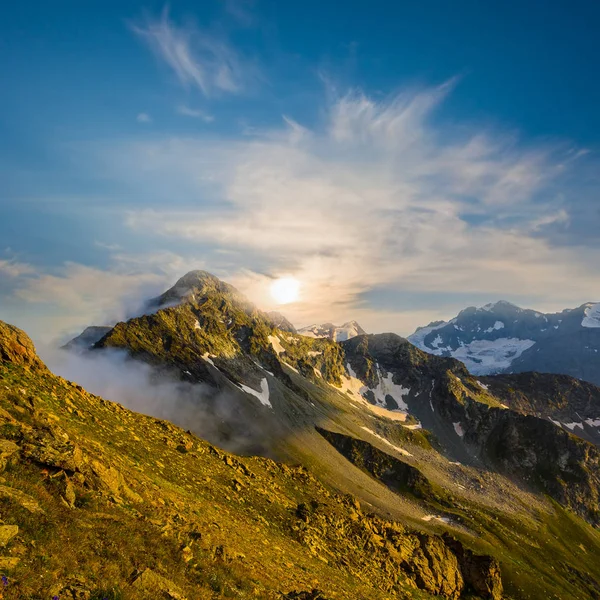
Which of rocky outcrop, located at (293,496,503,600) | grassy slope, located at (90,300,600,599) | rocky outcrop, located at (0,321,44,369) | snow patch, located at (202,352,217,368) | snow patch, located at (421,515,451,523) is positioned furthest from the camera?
snow patch, located at (202,352,217,368)

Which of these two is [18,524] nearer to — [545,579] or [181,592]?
[181,592]

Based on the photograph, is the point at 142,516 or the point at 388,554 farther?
the point at 388,554

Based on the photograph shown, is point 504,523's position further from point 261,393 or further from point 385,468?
point 261,393

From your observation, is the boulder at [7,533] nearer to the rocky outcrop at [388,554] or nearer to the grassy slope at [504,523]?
the rocky outcrop at [388,554]

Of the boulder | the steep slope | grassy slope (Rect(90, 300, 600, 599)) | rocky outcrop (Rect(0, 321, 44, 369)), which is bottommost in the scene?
grassy slope (Rect(90, 300, 600, 599))

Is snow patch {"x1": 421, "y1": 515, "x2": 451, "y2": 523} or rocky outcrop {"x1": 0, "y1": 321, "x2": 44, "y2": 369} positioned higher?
rocky outcrop {"x1": 0, "y1": 321, "x2": 44, "y2": 369}

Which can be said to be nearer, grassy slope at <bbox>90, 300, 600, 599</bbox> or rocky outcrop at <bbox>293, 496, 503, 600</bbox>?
rocky outcrop at <bbox>293, 496, 503, 600</bbox>

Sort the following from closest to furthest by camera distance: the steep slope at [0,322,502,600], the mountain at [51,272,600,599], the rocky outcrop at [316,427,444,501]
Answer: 1. the steep slope at [0,322,502,600]
2. the mountain at [51,272,600,599]
3. the rocky outcrop at [316,427,444,501]

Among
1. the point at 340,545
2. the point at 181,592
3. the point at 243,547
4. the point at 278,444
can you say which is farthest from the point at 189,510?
the point at 278,444

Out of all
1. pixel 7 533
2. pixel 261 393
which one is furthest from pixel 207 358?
pixel 7 533

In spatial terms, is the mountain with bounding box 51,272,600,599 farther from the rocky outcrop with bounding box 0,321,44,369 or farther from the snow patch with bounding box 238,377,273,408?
the rocky outcrop with bounding box 0,321,44,369

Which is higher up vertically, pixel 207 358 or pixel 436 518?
pixel 207 358

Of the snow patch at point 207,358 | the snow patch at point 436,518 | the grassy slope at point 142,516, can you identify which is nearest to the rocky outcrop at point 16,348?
the grassy slope at point 142,516

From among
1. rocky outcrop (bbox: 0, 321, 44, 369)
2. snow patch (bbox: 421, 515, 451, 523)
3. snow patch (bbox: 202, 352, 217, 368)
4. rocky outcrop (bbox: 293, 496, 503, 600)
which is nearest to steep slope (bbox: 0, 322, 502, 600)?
rocky outcrop (bbox: 0, 321, 44, 369)
